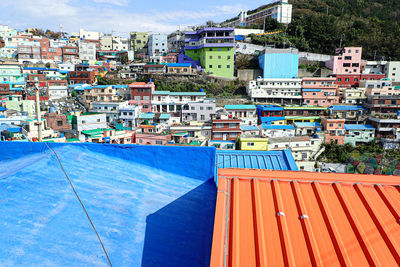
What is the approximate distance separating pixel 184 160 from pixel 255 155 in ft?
5.88

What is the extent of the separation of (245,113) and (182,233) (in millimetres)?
26679

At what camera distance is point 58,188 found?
3779 mm

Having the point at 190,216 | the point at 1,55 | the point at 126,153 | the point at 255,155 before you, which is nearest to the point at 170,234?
the point at 190,216

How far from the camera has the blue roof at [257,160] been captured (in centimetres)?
535

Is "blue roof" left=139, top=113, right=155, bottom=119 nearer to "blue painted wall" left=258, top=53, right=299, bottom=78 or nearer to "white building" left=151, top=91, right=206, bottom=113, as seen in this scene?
"white building" left=151, top=91, right=206, bottom=113

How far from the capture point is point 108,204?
12.2ft

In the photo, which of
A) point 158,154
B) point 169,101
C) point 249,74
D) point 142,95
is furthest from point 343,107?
point 158,154

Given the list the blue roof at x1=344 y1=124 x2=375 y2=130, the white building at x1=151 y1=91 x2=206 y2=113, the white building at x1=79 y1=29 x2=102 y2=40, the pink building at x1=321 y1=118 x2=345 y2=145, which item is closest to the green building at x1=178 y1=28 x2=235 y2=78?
the white building at x1=151 y1=91 x2=206 y2=113

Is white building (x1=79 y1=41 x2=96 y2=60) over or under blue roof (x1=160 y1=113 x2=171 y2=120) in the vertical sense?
over

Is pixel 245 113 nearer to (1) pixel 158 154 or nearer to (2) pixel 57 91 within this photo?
(2) pixel 57 91

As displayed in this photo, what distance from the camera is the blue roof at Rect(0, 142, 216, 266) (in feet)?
9.89

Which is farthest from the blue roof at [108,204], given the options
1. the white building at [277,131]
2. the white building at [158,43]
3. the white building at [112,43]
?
the white building at [112,43]

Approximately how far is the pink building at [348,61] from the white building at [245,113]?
16.6m

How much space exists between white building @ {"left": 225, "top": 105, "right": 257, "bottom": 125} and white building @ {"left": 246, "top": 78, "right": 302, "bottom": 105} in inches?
181
